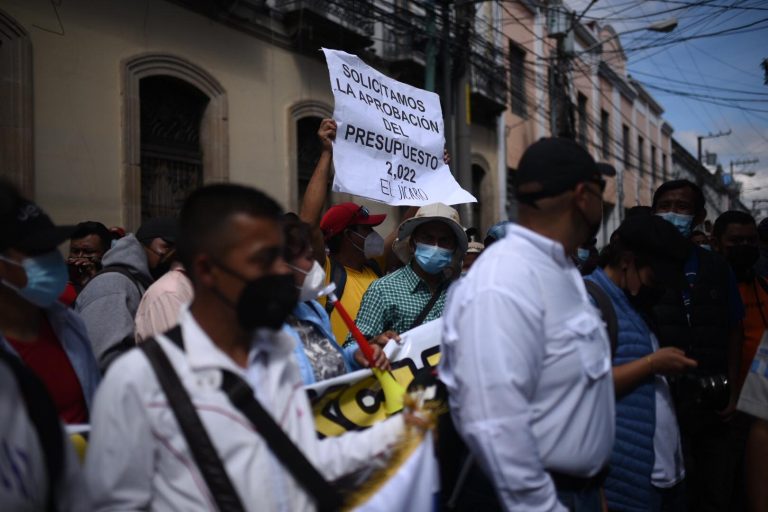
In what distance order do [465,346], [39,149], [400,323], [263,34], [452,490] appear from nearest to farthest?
[465,346] → [452,490] → [400,323] → [39,149] → [263,34]

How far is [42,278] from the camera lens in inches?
77.7

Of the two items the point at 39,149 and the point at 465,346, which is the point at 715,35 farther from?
the point at 465,346

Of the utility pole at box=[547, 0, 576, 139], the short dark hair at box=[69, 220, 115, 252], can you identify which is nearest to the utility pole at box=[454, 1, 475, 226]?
the utility pole at box=[547, 0, 576, 139]

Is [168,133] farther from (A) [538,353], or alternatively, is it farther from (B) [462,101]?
(A) [538,353]

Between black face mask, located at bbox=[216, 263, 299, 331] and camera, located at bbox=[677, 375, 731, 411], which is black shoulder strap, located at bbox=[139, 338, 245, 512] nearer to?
black face mask, located at bbox=[216, 263, 299, 331]

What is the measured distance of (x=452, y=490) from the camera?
240cm

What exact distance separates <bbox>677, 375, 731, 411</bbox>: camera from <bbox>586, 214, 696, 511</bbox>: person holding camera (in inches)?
17.5

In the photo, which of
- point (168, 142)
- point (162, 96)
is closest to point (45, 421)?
point (168, 142)

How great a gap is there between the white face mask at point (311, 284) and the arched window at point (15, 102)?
5703 millimetres

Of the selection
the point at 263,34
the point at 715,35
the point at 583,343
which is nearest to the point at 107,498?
the point at 583,343

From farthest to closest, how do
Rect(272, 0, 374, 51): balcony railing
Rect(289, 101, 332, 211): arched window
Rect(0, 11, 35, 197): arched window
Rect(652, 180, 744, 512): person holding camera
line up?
Rect(289, 101, 332, 211): arched window → Rect(272, 0, 374, 51): balcony railing → Rect(0, 11, 35, 197): arched window → Rect(652, 180, 744, 512): person holding camera

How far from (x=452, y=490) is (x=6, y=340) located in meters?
1.58

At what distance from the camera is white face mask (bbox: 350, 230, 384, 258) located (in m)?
4.17

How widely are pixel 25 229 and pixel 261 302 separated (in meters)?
0.88
